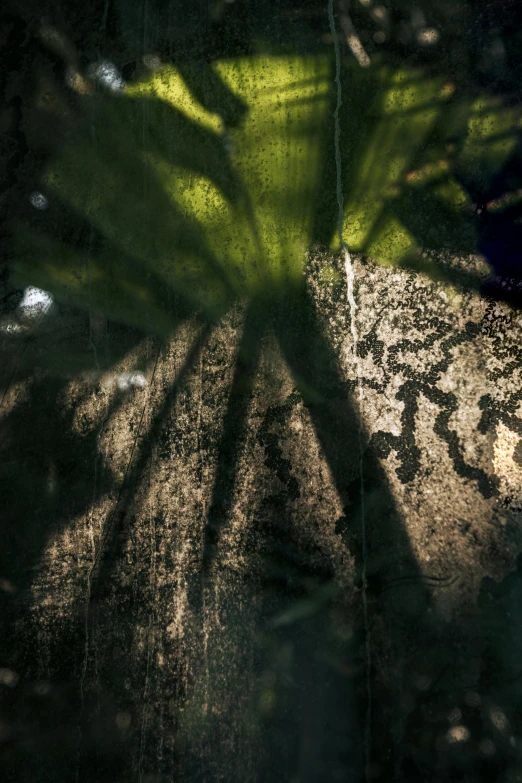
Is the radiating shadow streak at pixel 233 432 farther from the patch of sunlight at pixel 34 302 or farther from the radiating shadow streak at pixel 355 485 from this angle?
the patch of sunlight at pixel 34 302

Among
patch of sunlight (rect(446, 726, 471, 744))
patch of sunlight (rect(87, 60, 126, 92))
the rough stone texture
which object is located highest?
patch of sunlight (rect(87, 60, 126, 92))

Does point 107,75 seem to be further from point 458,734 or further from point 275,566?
point 458,734

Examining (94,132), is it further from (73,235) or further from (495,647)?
(495,647)

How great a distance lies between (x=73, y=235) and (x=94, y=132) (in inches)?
20.8

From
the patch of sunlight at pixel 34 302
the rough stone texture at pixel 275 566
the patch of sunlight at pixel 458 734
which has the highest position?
the patch of sunlight at pixel 34 302

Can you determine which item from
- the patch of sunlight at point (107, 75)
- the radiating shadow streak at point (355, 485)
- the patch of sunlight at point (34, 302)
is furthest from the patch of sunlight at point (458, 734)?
the patch of sunlight at point (107, 75)

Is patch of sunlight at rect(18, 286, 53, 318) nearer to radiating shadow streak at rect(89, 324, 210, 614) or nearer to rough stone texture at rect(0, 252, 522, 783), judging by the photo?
rough stone texture at rect(0, 252, 522, 783)

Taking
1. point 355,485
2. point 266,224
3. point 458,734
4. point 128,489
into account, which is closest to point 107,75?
point 266,224

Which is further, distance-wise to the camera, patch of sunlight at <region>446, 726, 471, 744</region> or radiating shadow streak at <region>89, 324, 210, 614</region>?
radiating shadow streak at <region>89, 324, 210, 614</region>

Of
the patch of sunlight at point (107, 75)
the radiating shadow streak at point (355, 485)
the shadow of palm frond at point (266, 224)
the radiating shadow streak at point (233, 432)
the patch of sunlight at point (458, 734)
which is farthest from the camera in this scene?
the patch of sunlight at point (107, 75)

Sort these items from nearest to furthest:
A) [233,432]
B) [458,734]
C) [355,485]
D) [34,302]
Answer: [458,734] < [355,485] < [233,432] < [34,302]

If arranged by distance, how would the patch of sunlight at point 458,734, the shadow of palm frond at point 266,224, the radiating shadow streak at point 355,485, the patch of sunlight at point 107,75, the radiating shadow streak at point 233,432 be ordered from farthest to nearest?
the patch of sunlight at point 107,75 < the radiating shadow streak at point 233,432 < the shadow of palm frond at point 266,224 < the radiating shadow streak at point 355,485 < the patch of sunlight at point 458,734

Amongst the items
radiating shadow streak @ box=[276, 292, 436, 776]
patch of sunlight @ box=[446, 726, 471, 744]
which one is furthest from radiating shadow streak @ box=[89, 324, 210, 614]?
patch of sunlight @ box=[446, 726, 471, 744]

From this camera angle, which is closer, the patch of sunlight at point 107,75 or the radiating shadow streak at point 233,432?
the radiating shadow streak at point 233,432
